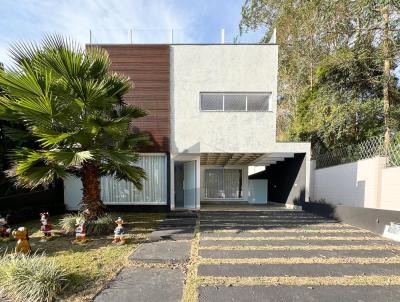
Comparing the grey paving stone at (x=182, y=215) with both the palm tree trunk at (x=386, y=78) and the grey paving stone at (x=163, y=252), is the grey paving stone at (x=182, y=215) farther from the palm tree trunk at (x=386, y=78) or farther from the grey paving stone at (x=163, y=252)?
the palm tree trunk at (x=386, y=78)

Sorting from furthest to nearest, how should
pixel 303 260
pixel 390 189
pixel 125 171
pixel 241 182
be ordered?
pixel 241 182
pixel 390 189
pixel 125 171
pixel 303 260

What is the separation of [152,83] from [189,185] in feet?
14.6

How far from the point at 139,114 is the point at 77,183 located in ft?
16.7

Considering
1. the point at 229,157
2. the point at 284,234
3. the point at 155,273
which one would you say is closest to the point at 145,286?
the point at 155,273

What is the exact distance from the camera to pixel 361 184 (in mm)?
8688

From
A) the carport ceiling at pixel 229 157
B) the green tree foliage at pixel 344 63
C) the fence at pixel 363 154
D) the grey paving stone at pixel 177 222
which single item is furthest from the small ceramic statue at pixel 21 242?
the green tree foliage at pixel 344 63

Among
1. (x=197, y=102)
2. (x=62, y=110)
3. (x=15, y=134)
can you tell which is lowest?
(x=15, y=134)

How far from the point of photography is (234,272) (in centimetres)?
412

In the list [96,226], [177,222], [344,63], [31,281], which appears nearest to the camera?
[31,281]

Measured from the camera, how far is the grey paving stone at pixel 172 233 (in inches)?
241

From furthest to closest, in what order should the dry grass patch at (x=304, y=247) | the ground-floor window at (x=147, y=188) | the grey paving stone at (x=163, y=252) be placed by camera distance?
the ground-floor window at (x=147, y=188) < the dry grass patch at (x=304, y=247) < the grey paving stone at (x=163, y=252)

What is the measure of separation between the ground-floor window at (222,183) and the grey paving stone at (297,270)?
395 inches

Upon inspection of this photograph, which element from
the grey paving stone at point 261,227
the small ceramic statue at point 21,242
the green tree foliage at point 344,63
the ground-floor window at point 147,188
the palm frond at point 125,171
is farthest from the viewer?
the ground-floor window at point 147,188

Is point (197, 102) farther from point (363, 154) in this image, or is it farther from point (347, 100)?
point (347, 100)
